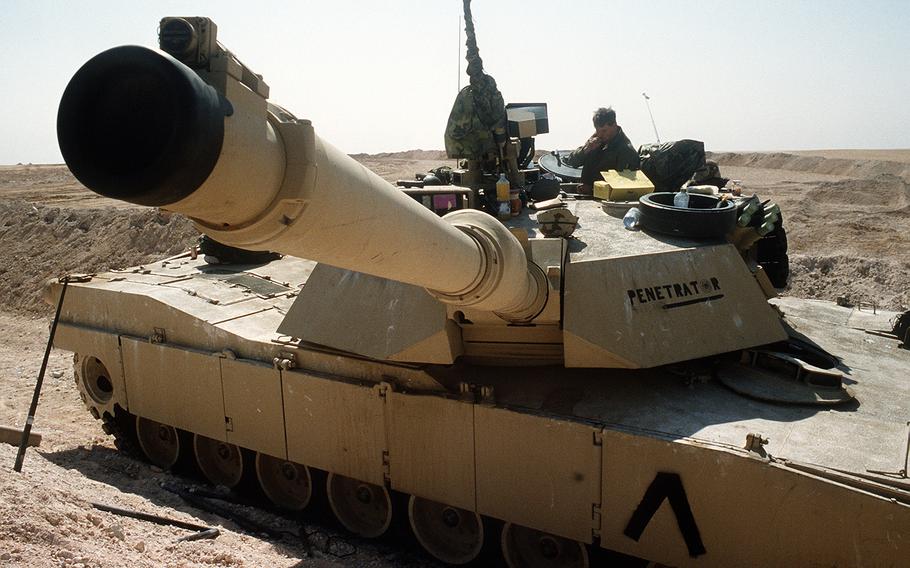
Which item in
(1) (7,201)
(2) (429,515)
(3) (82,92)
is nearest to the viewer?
(3) (82,92)

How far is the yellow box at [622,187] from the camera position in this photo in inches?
335

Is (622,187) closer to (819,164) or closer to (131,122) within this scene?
(131,122)

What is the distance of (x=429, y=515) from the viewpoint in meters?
7.82

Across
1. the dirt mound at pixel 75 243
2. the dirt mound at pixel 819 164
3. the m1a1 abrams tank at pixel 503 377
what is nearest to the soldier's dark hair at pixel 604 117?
the m1a1 abrams tank at pixel 503 377

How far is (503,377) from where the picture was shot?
23.3 feet

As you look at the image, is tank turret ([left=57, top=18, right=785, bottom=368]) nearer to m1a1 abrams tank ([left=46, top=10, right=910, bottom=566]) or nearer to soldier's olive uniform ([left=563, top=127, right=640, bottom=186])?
m1a1 abrams tank ([left=46, top=10, right=910, bottom=566])

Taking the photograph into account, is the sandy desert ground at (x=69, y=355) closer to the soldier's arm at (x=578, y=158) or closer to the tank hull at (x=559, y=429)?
the tank hull at (x=559, y=429)

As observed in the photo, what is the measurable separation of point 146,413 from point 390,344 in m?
3.99

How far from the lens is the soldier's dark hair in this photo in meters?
9.60

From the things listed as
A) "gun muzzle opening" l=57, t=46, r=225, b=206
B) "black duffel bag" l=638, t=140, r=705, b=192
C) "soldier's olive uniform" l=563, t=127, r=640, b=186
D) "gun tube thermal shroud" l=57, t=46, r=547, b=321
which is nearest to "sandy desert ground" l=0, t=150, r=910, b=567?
"gun tube thermal shroud" l=57, t=46, r=547, b=321

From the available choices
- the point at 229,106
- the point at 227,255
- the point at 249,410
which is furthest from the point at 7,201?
the point at 229,106

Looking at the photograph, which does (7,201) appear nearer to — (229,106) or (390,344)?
(390,344)

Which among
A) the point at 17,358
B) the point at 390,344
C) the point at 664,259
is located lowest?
the point at 17,358

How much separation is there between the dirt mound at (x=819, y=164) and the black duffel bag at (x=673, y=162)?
2848 centimetres
